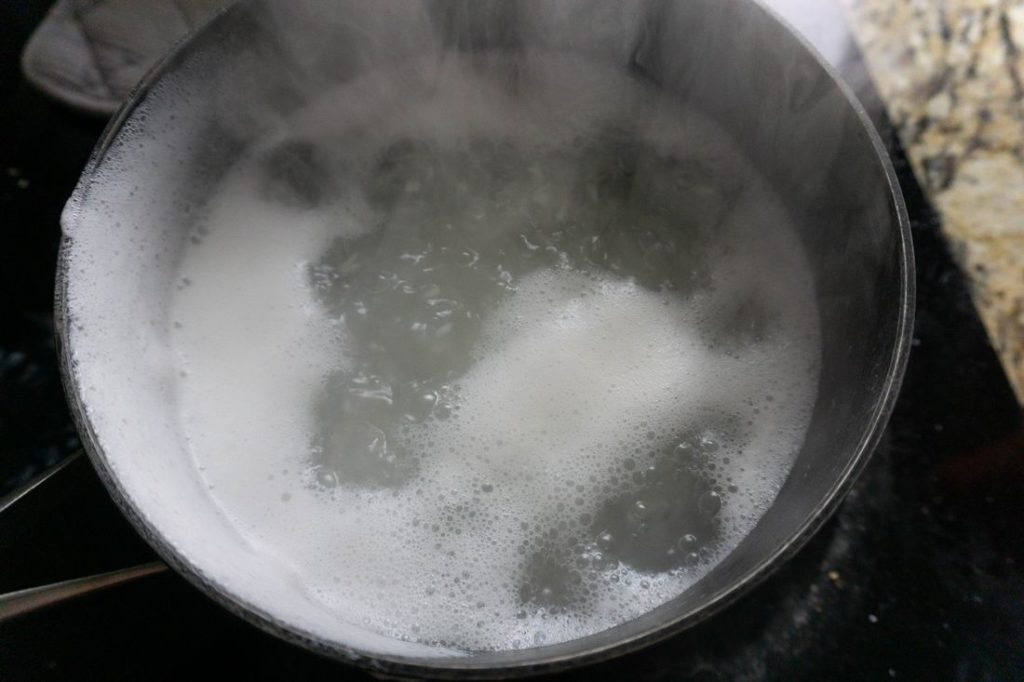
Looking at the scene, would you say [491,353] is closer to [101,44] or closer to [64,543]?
[64,543]

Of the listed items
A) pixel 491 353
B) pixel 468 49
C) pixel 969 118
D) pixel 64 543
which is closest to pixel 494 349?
pixel 491 353

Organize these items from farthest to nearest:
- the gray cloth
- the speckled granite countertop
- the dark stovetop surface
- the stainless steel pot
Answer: the gray cloth
the speckled granite countertop
the dark stovetop surface
the stainless steel pot

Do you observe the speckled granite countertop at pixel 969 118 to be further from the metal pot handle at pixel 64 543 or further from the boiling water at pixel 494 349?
the metal pot handle at pixel 64 543

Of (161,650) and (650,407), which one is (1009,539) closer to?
(650,407)

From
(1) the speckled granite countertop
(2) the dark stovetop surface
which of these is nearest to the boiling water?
(2) the dark stovetop surface

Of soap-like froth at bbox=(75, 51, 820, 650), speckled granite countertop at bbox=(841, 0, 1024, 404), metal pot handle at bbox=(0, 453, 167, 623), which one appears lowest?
metal pot handle at bbox=(0, 453, 167, 623)

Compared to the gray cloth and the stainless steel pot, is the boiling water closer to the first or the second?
the stainless steel pot
